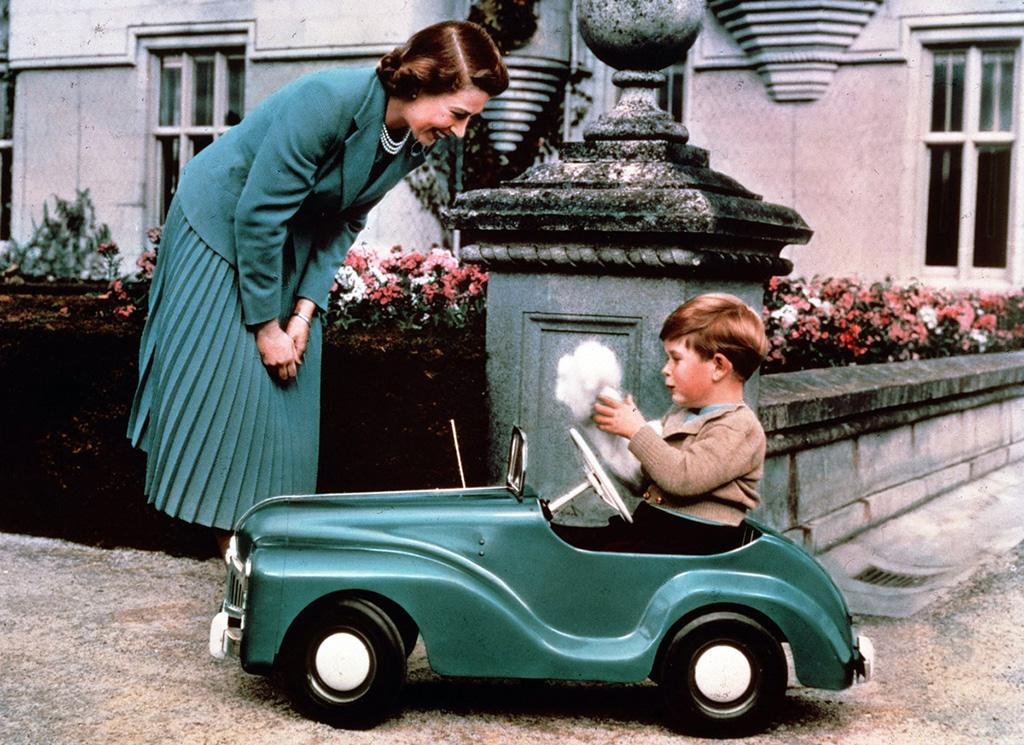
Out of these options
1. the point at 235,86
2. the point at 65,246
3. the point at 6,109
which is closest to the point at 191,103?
the point at 235,86

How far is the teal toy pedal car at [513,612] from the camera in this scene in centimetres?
288

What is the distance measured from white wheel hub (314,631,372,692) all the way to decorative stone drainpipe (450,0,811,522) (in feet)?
3.90

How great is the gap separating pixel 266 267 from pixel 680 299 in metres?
1.21

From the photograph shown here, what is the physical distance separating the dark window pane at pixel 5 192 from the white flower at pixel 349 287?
855cm

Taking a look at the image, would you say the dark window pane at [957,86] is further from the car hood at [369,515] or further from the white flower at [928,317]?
the car hood at [369,515]

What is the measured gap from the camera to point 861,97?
1103cm

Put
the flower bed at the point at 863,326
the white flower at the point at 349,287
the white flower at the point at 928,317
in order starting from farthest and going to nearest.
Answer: the white flower at the point at 928,317
the flower bed at the point at 863,326
the white flower at the point at 349,287

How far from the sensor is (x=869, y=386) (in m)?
5.58

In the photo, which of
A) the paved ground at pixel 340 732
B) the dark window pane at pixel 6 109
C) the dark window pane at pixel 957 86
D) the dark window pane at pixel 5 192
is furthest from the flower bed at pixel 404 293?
the dark window pane at pixel 6 109

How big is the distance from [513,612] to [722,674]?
48cm

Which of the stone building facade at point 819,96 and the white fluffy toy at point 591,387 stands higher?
the stone building facade at point 819,96

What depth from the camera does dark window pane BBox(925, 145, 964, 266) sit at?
11148mm

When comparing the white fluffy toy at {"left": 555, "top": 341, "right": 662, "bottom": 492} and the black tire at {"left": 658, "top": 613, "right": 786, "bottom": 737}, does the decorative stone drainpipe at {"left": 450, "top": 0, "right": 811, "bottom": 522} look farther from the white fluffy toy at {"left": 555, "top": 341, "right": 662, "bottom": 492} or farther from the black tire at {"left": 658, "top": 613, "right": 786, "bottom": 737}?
the black tire at {"left": 658, "top": 613, "right": 786, "bottom": 737}

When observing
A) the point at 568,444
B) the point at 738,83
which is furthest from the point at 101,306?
the point at 738,83
